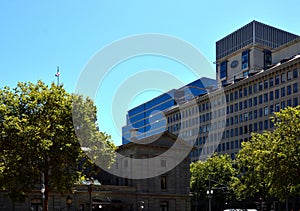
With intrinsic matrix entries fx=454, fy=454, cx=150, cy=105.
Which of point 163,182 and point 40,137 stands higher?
point 40,137

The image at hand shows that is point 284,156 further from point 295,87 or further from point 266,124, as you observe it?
point 266,124

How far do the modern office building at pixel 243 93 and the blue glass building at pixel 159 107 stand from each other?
5503 millimetres

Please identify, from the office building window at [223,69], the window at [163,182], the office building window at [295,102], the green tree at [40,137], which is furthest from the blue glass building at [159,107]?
the green tree at [40,137]

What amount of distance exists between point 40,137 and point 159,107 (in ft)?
381

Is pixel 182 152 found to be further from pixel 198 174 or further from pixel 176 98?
pixel 176 98

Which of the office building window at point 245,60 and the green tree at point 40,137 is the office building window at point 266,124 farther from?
the green tree at point 40,137

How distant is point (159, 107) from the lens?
160 m

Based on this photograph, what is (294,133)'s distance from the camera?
5734cm

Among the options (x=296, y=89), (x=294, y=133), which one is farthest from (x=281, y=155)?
(x=296, y=89)

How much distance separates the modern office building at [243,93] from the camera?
111681 mm

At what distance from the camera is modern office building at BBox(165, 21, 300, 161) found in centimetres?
11168

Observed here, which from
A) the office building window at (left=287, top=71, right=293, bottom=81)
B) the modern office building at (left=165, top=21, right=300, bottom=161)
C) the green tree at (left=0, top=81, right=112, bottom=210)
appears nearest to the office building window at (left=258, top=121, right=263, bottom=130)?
the modern office building at (left=165, top=21, right=300, bottom=161)

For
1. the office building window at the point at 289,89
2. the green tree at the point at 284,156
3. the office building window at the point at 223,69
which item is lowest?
the green tree at the point at 284,156

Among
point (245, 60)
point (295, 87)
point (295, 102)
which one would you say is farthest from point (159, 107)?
point (295, 102)
